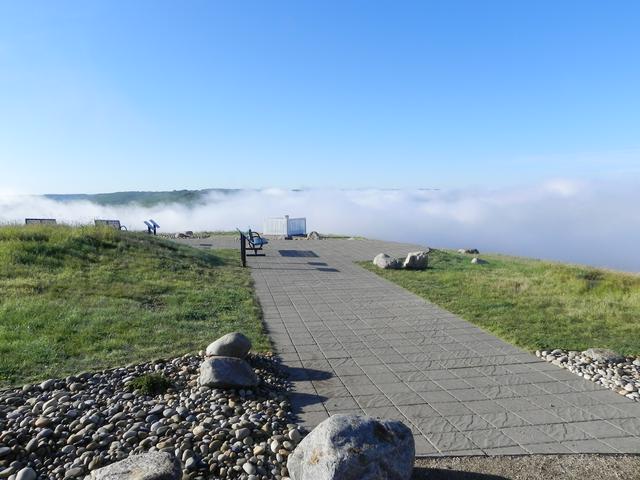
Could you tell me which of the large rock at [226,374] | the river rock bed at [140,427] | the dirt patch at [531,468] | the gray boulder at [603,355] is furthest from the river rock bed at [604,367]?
the large rock at [226,374]

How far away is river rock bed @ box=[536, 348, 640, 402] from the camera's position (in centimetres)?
551

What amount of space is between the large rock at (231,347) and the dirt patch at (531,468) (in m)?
2.61

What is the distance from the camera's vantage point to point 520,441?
14.0 ft

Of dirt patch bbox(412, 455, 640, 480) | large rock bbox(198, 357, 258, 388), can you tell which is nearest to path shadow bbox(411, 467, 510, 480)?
dirt patch bbox(412, 455, 640, 480)

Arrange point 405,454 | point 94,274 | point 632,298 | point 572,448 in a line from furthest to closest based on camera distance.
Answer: point 94,274 → point 632,298 → point 572,448 → point 405,454

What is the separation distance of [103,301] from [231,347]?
4222 mm

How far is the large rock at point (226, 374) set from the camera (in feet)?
16.8

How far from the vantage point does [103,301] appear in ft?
29.9

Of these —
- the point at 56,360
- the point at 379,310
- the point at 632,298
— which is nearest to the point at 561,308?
the point at 632,298

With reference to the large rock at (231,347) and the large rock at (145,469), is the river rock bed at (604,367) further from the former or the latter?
the large rock at (145,469)

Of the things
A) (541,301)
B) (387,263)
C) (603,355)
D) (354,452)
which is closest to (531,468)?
(354,452)

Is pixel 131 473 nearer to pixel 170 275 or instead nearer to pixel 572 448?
pixel 572 448

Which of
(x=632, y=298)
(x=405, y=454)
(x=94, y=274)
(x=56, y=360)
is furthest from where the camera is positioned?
(x=94, y=274)

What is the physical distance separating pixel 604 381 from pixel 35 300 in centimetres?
828
